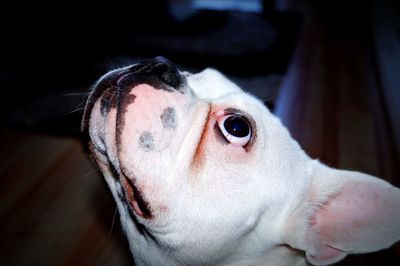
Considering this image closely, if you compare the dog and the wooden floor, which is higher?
the dog

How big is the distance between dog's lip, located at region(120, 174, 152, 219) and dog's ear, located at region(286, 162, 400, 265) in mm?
536

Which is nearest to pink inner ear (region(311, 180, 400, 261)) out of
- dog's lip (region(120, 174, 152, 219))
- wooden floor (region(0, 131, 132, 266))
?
dog's lip (region(120, 174, 152, 219))

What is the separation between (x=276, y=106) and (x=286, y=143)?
74.1 inches

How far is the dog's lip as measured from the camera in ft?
3.52

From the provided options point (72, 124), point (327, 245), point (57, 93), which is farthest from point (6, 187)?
point (327, 245)

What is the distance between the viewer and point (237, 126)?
3.97ft

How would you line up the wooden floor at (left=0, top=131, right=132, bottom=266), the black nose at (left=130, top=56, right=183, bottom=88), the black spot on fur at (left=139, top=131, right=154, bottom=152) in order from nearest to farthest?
the black spot on fur at (left=139, top=131, right=154, bottom=152), the black nose at (left=130, top=56, right=183, bottom=88), the wooden floor at (left=0, top=131, right=132, bottom=266)

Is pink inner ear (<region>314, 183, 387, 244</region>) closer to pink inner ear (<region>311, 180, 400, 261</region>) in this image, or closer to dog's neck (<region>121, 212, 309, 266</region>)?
pink inner ear (<region>311, 180, 400, 261</region>)

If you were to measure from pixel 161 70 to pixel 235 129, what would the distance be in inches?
11.9

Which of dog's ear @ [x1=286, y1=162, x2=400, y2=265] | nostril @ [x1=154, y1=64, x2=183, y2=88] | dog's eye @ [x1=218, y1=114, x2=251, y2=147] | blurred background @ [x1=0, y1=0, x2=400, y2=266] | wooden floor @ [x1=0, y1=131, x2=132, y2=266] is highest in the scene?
nostril @ [x1=154, y1=64, x2=183, y2=88]

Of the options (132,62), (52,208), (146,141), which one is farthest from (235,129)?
(132,62)

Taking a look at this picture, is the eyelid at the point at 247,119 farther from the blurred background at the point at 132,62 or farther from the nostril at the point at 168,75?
the blurred background at the point at 132,62

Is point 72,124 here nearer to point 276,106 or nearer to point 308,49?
point 276,106

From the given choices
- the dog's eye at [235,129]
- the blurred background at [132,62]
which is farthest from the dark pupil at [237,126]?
the blurred background at [132,62]
